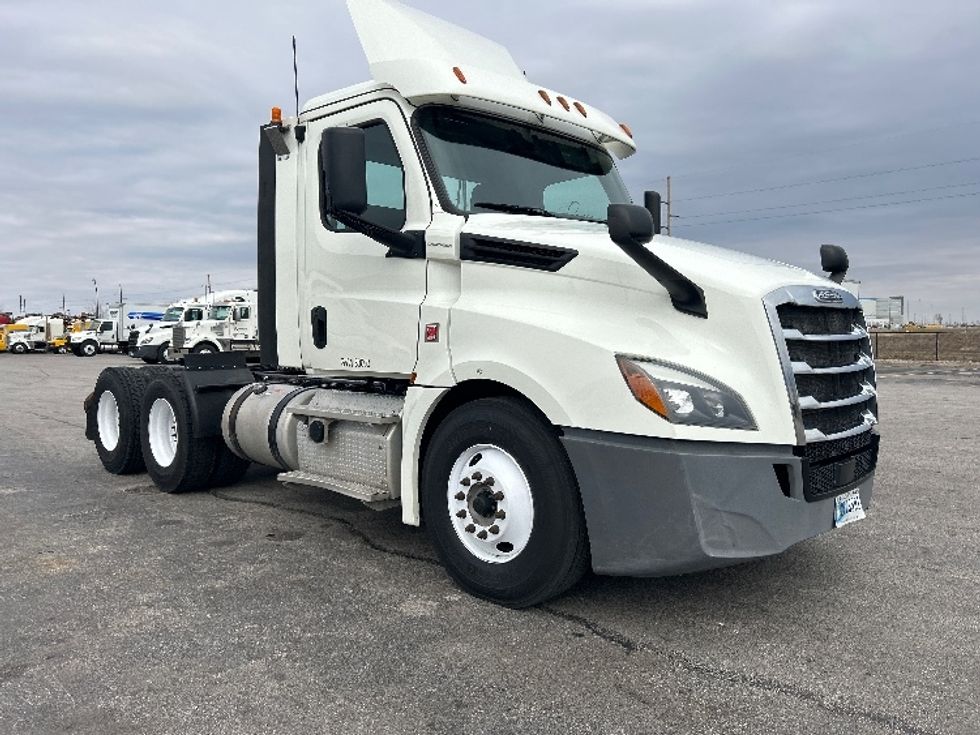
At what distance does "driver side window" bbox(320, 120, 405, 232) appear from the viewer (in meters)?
4.56

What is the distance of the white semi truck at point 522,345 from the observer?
3.43m

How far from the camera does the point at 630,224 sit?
3.46 metres

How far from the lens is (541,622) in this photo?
3.71 meters

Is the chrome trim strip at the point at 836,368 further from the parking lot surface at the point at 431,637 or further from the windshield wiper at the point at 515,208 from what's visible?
the windshield wiper at the point at 515,208

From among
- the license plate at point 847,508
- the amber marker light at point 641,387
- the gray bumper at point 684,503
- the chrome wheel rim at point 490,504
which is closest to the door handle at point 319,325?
the chrome wheel rim at point 490,504

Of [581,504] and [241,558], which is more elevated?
[581,504]

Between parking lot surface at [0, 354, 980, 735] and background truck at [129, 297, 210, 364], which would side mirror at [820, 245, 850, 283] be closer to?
parking lot surface at [0, 354, 980, 735]

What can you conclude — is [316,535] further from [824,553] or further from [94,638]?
[824,553]

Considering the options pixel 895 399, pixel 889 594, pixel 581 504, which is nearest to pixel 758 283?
pixel 581 504

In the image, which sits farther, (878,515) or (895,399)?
(895,399)

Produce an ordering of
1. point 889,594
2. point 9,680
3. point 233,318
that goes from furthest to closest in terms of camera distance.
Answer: point 233,318, point 889,594, point 9,680

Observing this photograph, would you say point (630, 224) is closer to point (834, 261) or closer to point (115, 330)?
point (834, 261)

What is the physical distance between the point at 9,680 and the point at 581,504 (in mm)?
2459

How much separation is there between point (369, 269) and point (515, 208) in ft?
3.26
